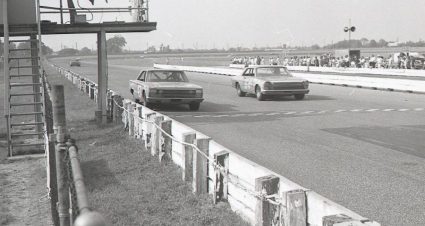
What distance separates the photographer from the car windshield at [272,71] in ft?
70.1

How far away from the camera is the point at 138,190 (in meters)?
7.39

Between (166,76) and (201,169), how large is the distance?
11.9m

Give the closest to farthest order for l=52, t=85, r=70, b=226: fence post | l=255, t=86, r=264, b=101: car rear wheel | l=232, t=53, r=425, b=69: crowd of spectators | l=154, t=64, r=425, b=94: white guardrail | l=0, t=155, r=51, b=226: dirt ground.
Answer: l=52, t=85, r=70, b=226: fence post → l=0, t=155, r=51, b=226: dirt ground → l=255, t=86, r=264, b=101: car rear wheel → l=154, t=64, r=425, b=94: white guardrail → l=232, t=53, r=425, b=69: crowd of spectators

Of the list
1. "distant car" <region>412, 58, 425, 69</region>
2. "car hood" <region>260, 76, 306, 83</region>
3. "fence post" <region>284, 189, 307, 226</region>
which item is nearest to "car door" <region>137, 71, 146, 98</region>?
"car hood" <region>260, 76, 306, 83</region>

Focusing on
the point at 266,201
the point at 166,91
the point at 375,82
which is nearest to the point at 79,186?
the point at 266,201

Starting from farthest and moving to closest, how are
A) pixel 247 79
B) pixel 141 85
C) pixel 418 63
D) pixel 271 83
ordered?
pixel 418 63 → pixel 247 79 → pixel 271 83 → pixel 141 85

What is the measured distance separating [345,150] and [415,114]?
21.4 feet

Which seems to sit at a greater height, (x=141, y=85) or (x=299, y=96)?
(x=141, y=85)

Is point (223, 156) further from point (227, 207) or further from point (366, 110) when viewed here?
point (366, 110)

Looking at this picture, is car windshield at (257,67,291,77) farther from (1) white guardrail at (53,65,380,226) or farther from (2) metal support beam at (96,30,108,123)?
(1) white guardrail at (53,65,380,226)

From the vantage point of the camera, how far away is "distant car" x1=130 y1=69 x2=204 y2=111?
16859mm

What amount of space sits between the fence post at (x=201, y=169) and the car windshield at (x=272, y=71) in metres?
14.7

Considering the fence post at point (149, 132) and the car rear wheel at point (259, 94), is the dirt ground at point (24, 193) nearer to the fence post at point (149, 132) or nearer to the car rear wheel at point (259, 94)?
the fence post at point (149, 132)

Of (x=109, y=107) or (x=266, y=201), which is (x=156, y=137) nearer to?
(x=266, y=201)
